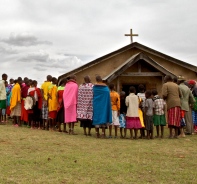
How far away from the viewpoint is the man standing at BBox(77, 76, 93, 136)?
34.6 ft

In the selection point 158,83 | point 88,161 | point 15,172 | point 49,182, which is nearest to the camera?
point 49,182

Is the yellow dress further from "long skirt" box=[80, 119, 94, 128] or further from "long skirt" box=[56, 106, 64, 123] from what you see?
"long skirt" box=[80, 119, 94, 128]

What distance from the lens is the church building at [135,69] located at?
1750 centimetres

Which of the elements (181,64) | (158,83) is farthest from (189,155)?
(181,64)

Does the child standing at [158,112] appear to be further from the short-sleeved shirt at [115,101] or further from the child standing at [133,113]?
the short-sleeved shirt at [115,101]

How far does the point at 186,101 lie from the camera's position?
37.1ft

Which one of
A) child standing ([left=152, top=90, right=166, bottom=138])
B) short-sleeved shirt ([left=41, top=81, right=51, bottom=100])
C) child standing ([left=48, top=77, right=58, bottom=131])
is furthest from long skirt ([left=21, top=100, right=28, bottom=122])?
child standing ([left=152, top=90, right=166, bottom=138])

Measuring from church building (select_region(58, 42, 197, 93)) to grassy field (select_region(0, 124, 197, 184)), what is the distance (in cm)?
859

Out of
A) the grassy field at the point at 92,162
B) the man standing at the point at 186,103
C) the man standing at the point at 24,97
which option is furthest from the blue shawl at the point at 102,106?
the man standing at the point at 24,97

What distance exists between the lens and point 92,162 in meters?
6.48

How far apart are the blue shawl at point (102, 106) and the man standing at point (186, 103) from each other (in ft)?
8.36

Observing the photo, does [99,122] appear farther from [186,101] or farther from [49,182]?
[49,182]

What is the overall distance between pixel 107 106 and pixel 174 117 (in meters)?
2.10

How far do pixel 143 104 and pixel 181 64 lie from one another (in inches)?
365
